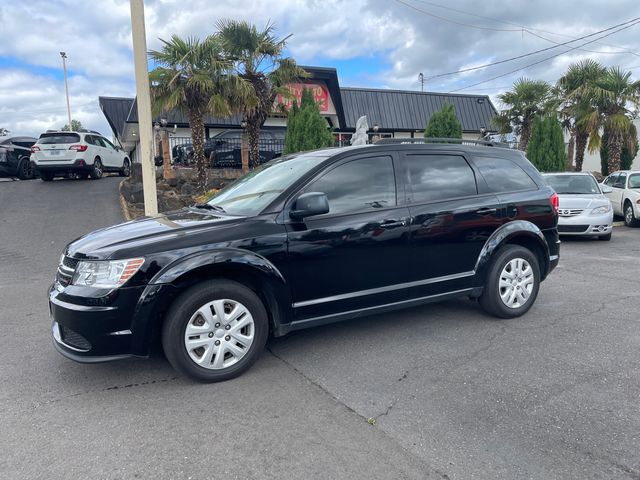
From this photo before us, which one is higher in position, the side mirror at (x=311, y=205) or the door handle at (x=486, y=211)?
the side mirror at (x=311, y=205)

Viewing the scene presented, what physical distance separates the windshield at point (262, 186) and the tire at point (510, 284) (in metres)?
2.18

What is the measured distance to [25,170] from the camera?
58.2ft

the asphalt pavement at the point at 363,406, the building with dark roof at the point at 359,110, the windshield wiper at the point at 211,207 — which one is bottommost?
the asphalt pavement at the point at 363,406

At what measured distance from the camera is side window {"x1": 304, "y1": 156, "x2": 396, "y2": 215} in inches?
164

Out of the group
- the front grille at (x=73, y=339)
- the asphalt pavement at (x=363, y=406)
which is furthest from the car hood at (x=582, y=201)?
the front grille at (x=73, y=339)

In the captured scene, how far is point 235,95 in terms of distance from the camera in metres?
12.3

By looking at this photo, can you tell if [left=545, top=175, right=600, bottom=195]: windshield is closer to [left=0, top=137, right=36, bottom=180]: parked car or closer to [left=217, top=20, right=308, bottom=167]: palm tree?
[left=217, top=20, right=308, bottom=167]: palm tree

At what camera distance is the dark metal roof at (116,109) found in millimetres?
21266

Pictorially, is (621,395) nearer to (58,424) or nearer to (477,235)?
(477,235)

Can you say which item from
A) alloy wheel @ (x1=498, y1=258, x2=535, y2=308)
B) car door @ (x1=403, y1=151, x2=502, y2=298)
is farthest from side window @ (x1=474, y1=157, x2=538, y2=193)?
alloy wheel @ (x1=498, y1=258, x2=535, y2=308)

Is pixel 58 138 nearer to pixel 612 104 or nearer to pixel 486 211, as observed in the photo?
pixel 486 211

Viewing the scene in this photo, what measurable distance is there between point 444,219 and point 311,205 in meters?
1.52

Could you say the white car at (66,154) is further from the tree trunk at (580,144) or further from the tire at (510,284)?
the tree trunk at (580,144)

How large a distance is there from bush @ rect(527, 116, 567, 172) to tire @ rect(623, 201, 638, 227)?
419 centimetres
